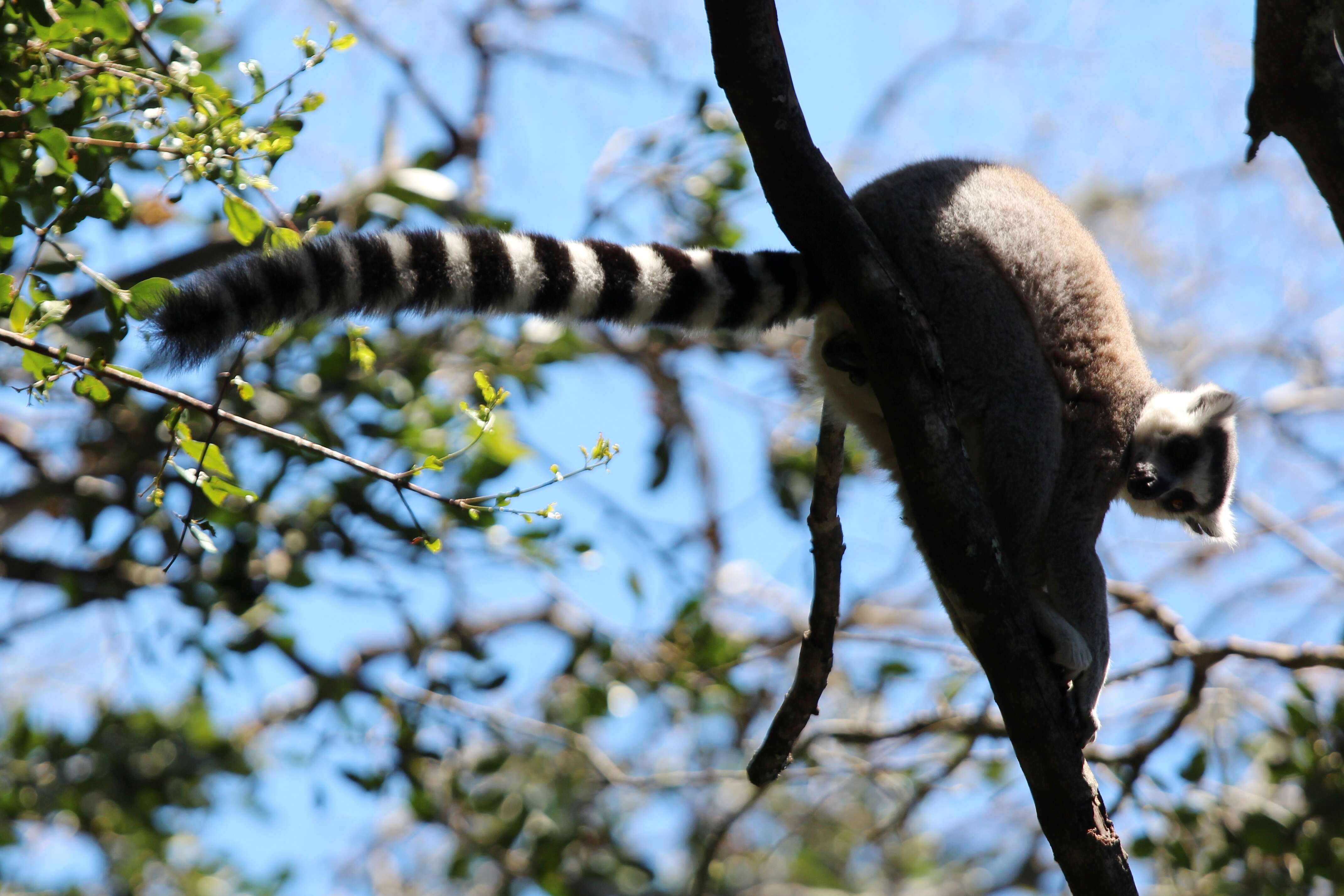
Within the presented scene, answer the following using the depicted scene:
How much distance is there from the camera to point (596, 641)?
6512 millimetres

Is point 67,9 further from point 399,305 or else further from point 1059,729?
point 1059,729

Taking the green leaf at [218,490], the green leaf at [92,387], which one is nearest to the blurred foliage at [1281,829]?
the green leaf at [218,490]

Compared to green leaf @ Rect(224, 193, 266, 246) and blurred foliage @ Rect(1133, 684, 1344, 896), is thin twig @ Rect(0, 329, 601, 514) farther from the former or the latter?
blurred foliage @ Rect(1133, 684, 1344, 896)

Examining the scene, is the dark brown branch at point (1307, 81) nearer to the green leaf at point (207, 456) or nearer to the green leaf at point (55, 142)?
the green leaf at point (207, 456)

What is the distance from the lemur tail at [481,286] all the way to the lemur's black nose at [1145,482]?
1.68 meters

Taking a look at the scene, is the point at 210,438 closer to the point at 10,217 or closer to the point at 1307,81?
the point at 10,217

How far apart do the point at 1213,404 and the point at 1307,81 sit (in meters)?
1.64

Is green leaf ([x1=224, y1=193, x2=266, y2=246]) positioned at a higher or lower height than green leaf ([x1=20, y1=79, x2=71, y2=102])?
higher

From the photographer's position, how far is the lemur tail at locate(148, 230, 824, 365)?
104 inches

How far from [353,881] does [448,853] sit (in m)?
1.25

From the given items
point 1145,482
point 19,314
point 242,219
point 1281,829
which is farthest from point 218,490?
point 1281,829

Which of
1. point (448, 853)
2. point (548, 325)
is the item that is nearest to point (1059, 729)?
point (548, 325)

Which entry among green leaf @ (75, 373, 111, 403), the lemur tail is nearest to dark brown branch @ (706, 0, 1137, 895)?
the lemur tail

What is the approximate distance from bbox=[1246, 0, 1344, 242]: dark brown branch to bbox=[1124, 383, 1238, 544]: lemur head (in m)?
1.24
